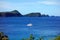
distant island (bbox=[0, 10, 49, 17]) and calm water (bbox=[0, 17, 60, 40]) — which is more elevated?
distant island (bbox=[0, 10, 49, 17])

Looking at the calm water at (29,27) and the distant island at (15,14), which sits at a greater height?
the distant island at (15,14)

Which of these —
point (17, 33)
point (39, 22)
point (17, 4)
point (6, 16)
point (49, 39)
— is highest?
point (17, 4)

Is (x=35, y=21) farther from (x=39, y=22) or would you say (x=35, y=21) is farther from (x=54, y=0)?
(x=54, y=0)

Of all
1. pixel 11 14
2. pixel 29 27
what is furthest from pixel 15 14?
pixel 29 27

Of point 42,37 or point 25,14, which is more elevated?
point 25,14

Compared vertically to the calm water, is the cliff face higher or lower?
higher

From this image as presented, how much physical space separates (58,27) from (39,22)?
310mm

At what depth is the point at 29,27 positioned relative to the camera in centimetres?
194

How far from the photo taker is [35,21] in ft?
6.38

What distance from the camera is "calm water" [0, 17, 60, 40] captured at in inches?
75.8

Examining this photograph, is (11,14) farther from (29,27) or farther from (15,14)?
(29,27)

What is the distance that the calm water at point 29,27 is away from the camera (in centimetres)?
192

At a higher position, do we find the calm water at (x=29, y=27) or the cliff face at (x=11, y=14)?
the cliff face at (x=11, y=14)

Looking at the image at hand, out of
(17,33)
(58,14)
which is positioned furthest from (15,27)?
(58,14)
